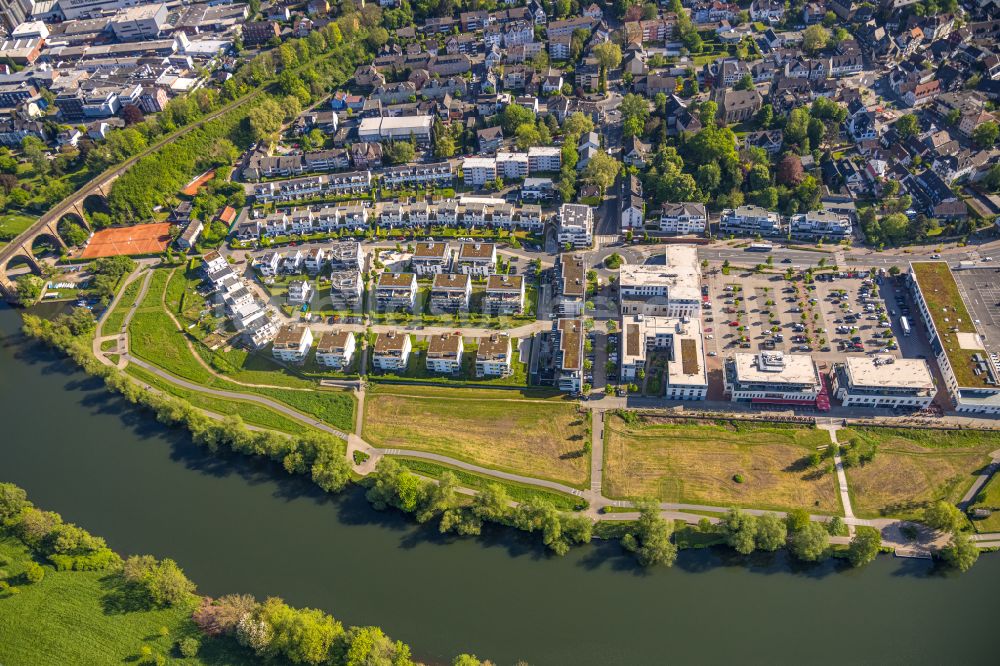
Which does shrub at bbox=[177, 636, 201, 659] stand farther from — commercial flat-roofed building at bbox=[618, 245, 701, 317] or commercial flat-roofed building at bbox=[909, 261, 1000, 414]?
commercial flat-roofed building at bbox=[909, 261, 1000, 414]

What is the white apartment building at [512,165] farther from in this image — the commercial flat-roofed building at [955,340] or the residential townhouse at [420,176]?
the commercial flat-roofed building at [955,340]

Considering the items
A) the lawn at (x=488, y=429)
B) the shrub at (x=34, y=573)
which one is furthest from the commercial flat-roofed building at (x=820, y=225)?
the shrub at (x=34, y=573)

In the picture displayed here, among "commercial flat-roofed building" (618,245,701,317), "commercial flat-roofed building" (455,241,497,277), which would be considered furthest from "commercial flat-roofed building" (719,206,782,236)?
"commercial flat-roofed building" (455,241,497,277)

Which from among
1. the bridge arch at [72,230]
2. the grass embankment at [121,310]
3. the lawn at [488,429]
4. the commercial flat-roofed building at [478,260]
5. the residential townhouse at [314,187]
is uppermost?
the residential townhouse at [314,187]

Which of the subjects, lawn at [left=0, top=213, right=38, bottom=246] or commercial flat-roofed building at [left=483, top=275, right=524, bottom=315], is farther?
lawn at [left=0, top=213, right=38, bottom=246]

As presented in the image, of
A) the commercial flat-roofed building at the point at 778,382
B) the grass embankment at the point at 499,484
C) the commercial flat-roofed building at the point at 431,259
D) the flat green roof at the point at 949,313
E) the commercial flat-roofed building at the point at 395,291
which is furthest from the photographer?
the commercial flat-roofed building at the point at 431,259

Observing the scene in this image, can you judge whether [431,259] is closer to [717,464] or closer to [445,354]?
[445,354]

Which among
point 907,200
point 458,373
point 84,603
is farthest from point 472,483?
point 907,200
